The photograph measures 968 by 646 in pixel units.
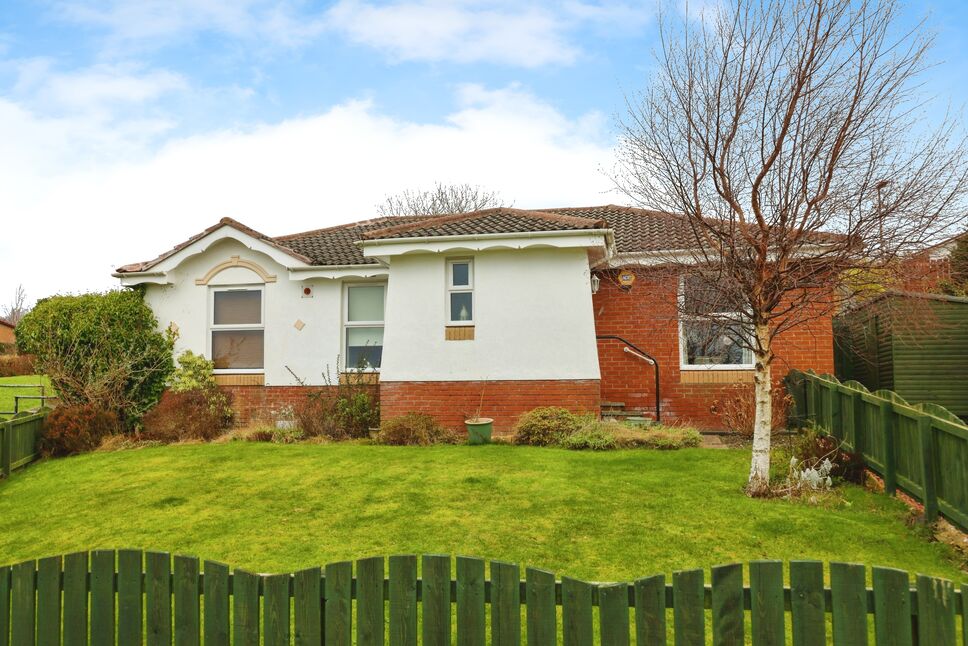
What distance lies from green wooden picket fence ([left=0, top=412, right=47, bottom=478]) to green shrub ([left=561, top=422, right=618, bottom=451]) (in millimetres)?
8667

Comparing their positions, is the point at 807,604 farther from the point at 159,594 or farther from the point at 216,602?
the point at 159,594

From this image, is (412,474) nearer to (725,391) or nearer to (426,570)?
(426,570)

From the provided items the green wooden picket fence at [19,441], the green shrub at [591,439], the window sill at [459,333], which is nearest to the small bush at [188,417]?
the green wooden picket fence at [19,441]

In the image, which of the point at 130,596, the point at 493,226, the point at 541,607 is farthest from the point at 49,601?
the point at 493,226

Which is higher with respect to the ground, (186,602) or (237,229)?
(237,229)

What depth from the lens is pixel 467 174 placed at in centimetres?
3819

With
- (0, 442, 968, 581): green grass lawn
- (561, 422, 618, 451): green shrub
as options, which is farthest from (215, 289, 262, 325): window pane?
(561, 422, 618, 451): green shrub

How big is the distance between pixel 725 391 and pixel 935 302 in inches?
237

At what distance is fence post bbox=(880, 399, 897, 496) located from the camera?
7.02m

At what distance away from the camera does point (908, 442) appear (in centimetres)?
665

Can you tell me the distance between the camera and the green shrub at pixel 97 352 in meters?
12.4

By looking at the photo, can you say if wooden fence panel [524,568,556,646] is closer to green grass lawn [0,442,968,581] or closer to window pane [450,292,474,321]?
green grass lawn [0,442,968,581]

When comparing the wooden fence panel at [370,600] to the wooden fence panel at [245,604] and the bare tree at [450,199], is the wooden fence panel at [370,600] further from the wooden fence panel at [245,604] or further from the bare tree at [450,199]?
the bare tree at [450,199]

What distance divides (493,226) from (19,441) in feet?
28.8
